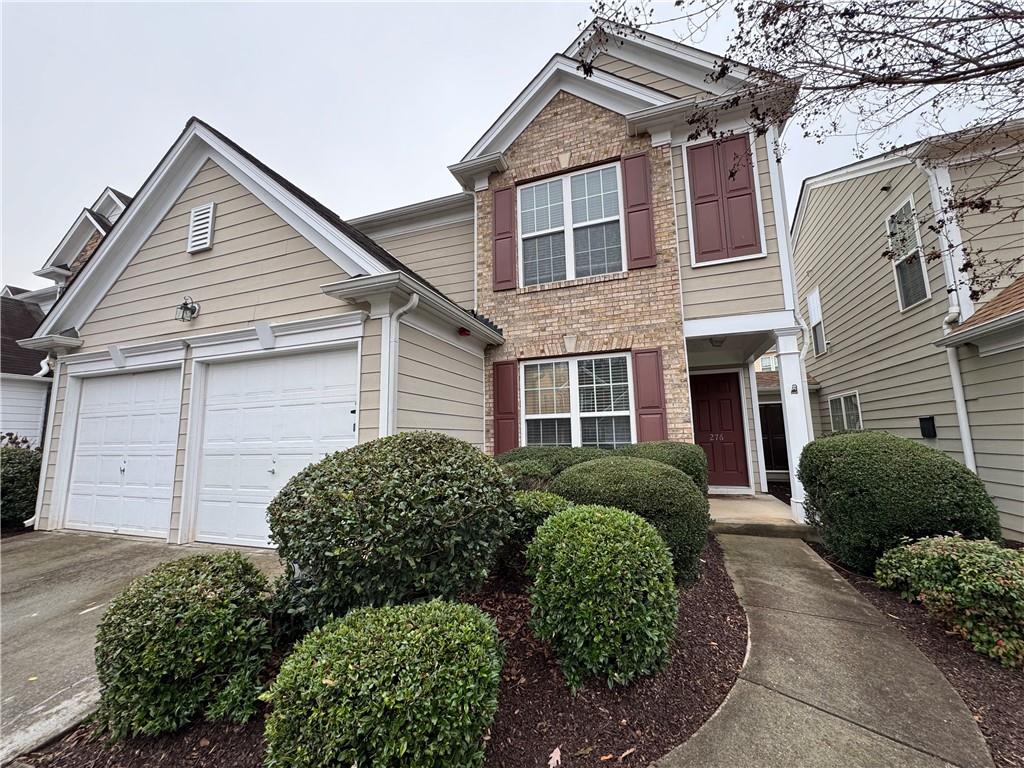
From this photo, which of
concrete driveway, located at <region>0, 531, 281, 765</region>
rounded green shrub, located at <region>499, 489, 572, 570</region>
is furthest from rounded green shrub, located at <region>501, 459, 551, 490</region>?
concrete driveway, located at <region>0, 531, 281, 765</region>

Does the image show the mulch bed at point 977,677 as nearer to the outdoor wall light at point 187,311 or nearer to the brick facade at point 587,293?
the brick facade at point 587,293

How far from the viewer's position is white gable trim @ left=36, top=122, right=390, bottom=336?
5215mm

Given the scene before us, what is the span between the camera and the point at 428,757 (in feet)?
5.07

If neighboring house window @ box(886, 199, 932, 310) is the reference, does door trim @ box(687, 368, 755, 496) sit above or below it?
below

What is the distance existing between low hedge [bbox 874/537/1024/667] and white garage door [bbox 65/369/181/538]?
858 centimetres

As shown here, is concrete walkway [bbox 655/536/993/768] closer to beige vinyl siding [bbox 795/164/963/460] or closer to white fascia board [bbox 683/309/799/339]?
white fascia board [bbox 683/309/799/339]

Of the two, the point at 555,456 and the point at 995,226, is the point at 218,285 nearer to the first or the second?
the point at 555,456

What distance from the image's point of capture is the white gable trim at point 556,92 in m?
6.67

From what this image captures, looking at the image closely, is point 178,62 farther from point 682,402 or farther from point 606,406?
point 682,402

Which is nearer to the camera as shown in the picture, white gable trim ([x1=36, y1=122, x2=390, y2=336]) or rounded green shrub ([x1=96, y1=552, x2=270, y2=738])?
rounded green shrub ([x1=96, y1=552, x2=270, y2=738])

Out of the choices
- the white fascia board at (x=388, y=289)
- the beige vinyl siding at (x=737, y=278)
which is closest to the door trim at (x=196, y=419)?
the white fascia board at (x=388, y=289)

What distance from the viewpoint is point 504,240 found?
735 centimetres

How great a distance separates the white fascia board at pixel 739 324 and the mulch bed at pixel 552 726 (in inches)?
182

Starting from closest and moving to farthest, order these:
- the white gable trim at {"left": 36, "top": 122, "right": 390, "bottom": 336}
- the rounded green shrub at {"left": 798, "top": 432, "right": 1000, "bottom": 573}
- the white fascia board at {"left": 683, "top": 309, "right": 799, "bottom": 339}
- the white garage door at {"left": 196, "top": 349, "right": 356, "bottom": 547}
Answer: the rounded green shrub at {"left": 798, "top": 432, "right": 1000, "bottom": 573} < the white garage door at {"left": 196, "top": 349, "right": 356, "bottom": 547} < the white gable trim at {"left": 36, "top": 122, "right": 390, "bottom": 336} < the white fascia board at {"left": 683, "top": 309, "right": 799, "bottom": 339}
